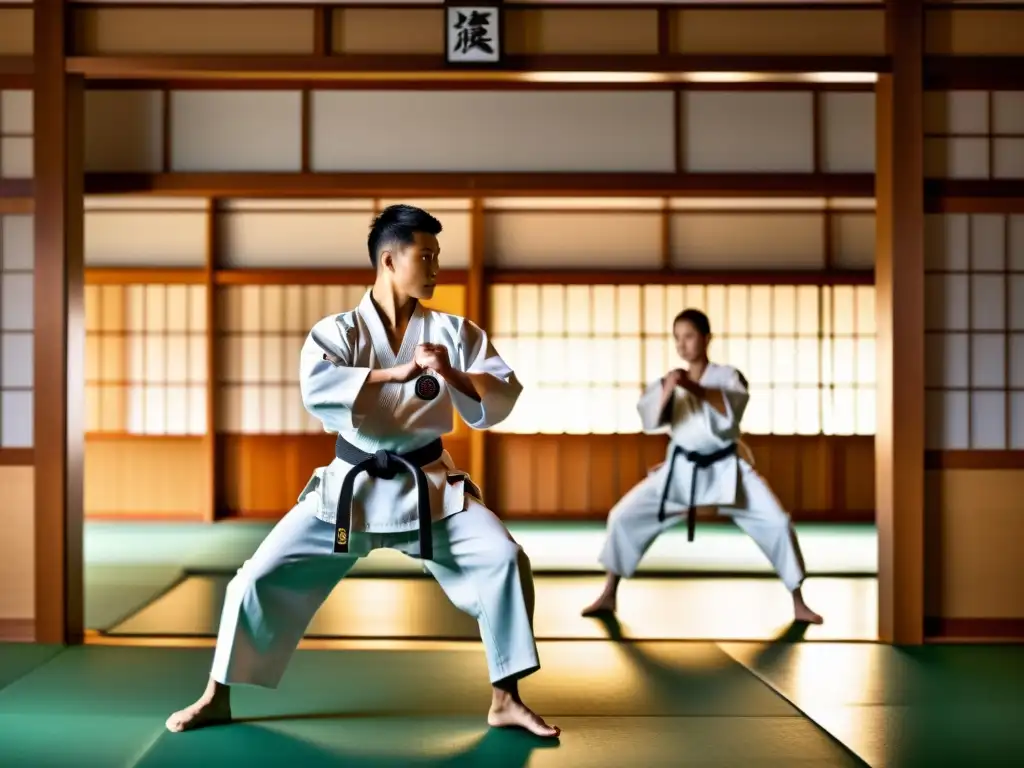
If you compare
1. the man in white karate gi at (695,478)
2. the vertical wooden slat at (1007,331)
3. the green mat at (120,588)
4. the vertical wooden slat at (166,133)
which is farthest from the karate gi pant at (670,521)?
the vertical wooden slat at (166,133)

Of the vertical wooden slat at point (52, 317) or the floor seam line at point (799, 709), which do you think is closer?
the floor seam line at point (799, 709)

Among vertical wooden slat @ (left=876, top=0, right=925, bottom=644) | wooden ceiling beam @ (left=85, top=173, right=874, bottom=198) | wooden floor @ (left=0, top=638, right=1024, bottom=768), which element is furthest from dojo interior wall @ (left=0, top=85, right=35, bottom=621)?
vertical wooden slat @ (left=876, top=0, right=925, bottom=644)

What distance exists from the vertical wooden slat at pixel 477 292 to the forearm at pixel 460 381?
533 cm

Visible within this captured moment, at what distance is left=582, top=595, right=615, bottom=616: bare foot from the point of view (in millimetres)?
4715

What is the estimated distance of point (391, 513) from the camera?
3008 mm

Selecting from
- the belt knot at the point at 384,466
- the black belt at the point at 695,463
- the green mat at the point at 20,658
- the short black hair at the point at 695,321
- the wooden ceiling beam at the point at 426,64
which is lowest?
the green mat at the point at 20,658

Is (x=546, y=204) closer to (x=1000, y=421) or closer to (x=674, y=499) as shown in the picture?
(x=674, y=499)

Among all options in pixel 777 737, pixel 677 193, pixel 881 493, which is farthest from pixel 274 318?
pixel 777 737

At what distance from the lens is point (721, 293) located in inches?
336

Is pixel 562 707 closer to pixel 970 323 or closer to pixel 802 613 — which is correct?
pixel 802 613

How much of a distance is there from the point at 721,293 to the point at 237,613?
6.20 metres

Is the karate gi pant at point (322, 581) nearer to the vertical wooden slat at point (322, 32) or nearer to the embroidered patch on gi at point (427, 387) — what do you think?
the embroidered patch on gi at point (427, 387)

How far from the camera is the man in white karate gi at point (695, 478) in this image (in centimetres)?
473

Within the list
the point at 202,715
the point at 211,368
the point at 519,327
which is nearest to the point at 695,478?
the point at 202,715
